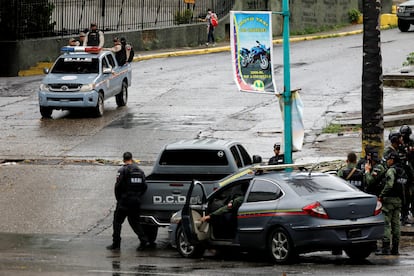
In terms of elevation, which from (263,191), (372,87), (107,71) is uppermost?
(372,87)

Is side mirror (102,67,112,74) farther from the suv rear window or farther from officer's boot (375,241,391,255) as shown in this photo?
officer's boot (375,241,391,255)

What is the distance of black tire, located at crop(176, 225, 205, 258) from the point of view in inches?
698

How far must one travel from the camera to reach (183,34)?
49.2 m

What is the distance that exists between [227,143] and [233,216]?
335 cm

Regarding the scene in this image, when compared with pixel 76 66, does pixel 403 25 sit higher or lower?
higher

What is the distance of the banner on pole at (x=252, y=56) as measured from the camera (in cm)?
2014

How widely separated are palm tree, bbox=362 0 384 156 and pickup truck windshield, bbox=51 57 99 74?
12.5 m

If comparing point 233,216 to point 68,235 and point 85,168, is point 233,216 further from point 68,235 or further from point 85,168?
point 85,168

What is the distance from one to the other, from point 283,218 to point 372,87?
22.2ft

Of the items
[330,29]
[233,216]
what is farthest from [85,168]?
[330,29]

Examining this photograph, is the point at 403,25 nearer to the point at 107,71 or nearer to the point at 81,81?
the point at 107,71

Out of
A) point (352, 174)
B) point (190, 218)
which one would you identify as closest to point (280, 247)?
point (190, 218)

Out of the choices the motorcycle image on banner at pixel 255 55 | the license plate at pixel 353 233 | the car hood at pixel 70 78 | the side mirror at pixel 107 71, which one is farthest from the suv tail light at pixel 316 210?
the side mirror at pixel 107 71

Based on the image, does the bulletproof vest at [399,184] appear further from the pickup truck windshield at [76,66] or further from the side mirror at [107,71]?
the pickup truck windshield at [76,66]
